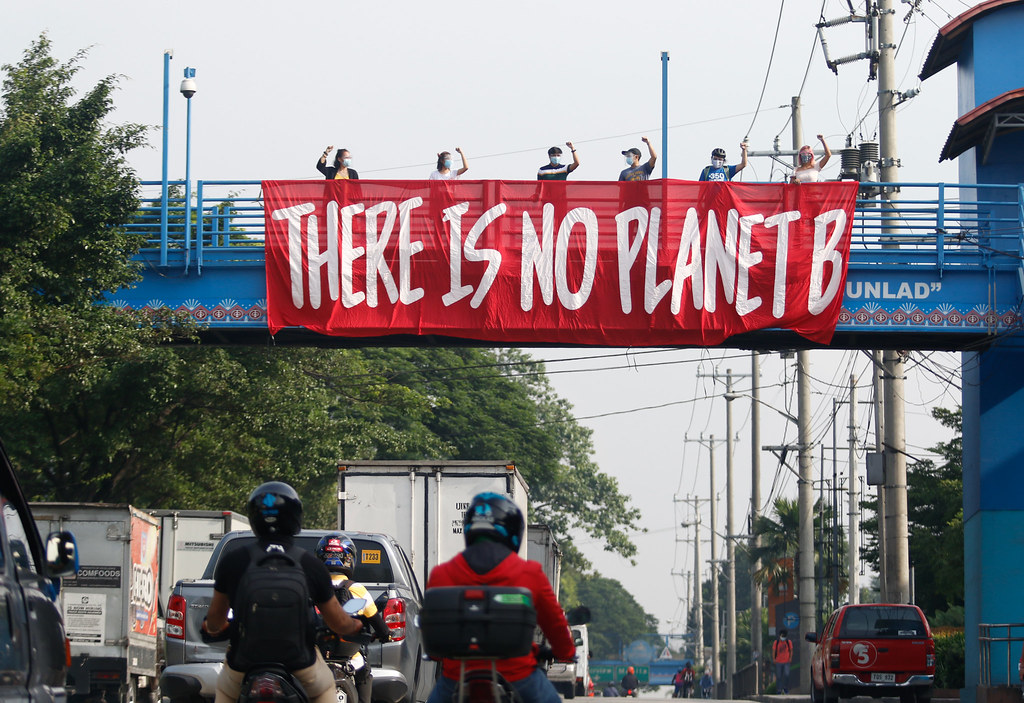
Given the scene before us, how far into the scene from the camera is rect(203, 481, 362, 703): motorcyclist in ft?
22.7

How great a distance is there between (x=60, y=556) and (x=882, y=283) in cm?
1582

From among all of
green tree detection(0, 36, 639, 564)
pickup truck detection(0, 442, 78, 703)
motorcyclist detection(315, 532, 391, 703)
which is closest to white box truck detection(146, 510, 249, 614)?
green tree detection(0, 36, 639, 564)

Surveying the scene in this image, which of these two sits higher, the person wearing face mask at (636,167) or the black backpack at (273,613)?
the person wearing face mask at (636,167)

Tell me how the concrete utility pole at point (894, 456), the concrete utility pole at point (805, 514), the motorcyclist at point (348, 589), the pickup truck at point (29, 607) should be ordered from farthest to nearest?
1. the concrete utility pole at point (805, 514)
2. the concrete utility pole at point (894, 456)
3. the motorcyclist at point (348, 589)
4. the pickup truck at point (29, 607)

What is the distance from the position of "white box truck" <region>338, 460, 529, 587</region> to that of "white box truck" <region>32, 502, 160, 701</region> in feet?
9.12

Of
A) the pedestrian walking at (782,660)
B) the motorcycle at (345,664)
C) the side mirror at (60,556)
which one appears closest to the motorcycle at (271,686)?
the side mirror at (60,556)

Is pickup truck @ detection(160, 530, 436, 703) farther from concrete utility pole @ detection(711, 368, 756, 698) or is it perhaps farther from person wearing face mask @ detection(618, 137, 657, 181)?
concrete utility pole @ detection(711, 368, 756, 698)

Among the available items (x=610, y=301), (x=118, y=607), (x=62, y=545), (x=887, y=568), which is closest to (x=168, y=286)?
(x=118, y=607)

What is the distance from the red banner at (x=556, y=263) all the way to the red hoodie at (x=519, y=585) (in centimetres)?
1402

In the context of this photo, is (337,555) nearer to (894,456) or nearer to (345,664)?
(345,664)

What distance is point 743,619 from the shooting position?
109 m

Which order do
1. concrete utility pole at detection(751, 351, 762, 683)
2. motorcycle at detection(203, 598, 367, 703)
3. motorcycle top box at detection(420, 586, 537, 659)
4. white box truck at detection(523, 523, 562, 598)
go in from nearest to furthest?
motorcycle top box at detection(420, 586, 537, 659)
motorcycle at detection(203, 598, 367, 703)
white box truck at detection(523, 523, 562, 598)
concrete utility pole at detection(751, 351, 762, 683)

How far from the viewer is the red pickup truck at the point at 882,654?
851 inches

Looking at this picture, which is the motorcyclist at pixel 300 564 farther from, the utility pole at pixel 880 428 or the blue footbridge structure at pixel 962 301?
the utility pole at pixel 880 428
